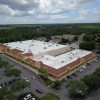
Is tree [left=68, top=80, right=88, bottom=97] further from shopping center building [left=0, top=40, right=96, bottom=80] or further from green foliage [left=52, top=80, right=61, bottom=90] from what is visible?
shopping center building [left=0, top=40, right=96, bottom=80]

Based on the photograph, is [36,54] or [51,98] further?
[36,54]

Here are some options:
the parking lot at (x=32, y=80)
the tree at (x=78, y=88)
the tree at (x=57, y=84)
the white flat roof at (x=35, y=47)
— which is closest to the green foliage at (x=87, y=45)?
the white flat roof at (x=35, y=47)

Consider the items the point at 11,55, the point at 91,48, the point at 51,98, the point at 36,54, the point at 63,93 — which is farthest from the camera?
the point at 91,48

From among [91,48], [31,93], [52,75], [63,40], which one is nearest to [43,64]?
[52,75]

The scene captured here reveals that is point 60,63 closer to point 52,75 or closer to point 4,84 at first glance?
point 52,75

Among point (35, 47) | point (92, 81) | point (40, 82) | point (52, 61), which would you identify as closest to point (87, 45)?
point (35, 47)

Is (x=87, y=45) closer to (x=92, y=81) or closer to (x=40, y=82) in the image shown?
(x=40, y=82)

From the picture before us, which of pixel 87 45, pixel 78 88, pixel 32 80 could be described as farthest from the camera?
pixel 87 45

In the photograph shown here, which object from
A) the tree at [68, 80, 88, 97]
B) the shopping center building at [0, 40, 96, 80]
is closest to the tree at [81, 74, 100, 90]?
the tree at [68, 80, 88, 97]

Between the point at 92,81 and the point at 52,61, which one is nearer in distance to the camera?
the point at 92,81

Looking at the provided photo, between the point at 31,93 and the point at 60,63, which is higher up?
the point at 60,63

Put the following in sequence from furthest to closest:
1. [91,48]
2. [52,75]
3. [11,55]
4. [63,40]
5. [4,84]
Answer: [63,40] < [91,48] < [11,55] < [52,75] < [4,84]
